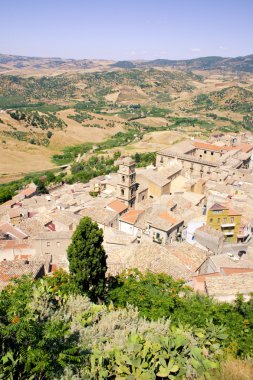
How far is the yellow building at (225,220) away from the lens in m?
32.8

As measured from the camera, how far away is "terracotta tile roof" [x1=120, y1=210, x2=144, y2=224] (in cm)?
3553

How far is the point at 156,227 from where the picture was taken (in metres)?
32.8

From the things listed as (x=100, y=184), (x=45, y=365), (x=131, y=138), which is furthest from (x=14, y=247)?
(x=131, y=138)

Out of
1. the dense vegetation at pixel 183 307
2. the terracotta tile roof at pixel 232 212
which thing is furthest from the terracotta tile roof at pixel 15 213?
the terracotta tile roof at pixel 232 212

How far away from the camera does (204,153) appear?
6369 cm

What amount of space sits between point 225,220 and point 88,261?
18.3 metres

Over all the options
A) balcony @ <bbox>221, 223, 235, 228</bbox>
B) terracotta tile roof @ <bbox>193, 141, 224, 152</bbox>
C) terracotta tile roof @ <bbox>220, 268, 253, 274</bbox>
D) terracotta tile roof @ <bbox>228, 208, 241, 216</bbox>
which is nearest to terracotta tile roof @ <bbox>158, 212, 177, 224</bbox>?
balcony @ <bbox>221, 223, 235, 228</bbox>

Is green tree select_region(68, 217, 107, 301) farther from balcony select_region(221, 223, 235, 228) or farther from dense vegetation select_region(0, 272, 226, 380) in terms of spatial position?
balcony select_region(221, 223, 235, 228)

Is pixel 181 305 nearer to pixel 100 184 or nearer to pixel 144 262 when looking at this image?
pixel 144 262

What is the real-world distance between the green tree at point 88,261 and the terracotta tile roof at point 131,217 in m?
15.3

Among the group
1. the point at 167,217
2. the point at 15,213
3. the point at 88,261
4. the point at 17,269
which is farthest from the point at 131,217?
the point at 88,261

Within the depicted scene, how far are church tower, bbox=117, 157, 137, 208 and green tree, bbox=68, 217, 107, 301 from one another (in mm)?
18961

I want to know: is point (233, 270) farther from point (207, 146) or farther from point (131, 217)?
point (207, 146)

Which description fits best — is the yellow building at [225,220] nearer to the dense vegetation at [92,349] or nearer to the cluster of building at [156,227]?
the cluster of building at [156,227]
